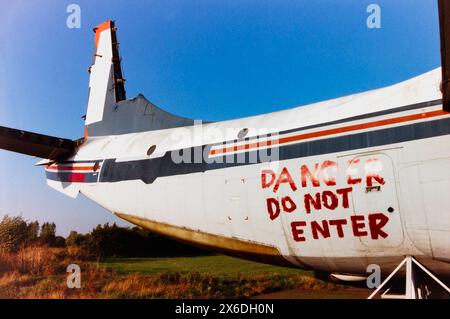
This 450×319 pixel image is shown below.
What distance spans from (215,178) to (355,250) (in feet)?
8.00

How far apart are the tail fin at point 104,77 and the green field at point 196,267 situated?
6257mm

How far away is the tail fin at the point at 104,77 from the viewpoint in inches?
386

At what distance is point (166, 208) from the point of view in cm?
663

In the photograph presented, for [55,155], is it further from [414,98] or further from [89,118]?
[414,98]

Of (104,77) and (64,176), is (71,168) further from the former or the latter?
(104,77)

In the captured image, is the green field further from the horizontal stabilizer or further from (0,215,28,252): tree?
the horizontal stabilizer

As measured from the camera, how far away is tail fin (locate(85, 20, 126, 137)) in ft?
32.2

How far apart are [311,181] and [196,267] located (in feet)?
34.9

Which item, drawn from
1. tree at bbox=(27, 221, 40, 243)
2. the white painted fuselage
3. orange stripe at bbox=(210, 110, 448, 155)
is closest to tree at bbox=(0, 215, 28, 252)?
tree at bbox=(27, 221, 40, 243)

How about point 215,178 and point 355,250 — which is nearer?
point 355,250

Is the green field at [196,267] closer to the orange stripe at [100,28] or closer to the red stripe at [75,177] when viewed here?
the red stripe at [75,177]

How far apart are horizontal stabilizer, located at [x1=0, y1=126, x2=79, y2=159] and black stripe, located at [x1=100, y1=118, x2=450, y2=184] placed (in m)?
1.62

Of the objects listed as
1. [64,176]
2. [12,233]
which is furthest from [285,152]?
[12,233]
